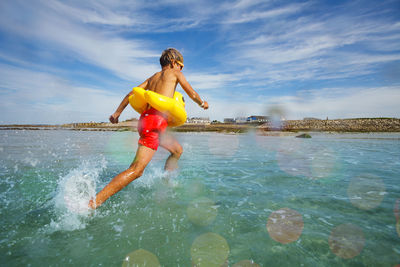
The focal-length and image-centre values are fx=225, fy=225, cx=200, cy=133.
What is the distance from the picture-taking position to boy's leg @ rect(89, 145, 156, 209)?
335cm

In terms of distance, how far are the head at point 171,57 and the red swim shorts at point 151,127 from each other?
101 centimetres

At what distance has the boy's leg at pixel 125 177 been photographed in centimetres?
335

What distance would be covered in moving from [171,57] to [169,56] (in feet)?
0.14

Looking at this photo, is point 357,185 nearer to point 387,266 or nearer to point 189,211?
point 387,266

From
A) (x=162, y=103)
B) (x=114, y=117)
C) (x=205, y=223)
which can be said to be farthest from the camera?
(x=114, y=117)

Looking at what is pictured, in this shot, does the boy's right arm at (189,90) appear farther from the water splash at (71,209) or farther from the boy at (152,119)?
the water splash at (71,209)

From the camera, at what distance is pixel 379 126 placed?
39531 mm

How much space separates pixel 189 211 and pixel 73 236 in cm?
153

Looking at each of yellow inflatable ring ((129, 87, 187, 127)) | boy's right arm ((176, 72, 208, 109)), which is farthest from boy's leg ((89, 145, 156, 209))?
boy's right arm ((176, 72, 208, 109))

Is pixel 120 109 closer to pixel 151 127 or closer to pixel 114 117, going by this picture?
pixel 114 117

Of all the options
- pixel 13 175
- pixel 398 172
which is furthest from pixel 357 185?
pixel 13 175

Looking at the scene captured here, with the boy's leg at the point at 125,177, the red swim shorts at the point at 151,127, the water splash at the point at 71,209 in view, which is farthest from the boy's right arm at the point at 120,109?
the water splash at the point at 71,209

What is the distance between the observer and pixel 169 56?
427 centimetres

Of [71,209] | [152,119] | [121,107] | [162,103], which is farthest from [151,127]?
[71,209]
